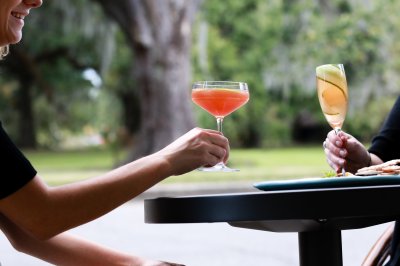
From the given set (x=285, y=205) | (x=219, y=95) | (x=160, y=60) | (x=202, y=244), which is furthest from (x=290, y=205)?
(x=160, y=60)

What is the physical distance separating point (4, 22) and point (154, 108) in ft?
35.8

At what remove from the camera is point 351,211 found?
1288 mm

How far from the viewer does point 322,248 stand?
5.26ft


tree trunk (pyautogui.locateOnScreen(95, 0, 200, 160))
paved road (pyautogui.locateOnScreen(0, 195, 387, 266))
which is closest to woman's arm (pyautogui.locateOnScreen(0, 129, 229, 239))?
paved road (pyautogui.locateOnScreen(0, 195, 387, 266))

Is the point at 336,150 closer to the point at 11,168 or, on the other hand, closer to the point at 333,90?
the point at 333,90

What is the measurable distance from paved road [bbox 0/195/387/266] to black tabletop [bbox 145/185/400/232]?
372 cm

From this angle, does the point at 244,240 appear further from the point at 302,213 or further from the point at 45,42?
the point at 45,42

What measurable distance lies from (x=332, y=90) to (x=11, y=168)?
0.78 metres

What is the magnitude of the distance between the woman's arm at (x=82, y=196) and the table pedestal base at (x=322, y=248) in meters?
0.35

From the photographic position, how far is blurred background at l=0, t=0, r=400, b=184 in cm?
1212

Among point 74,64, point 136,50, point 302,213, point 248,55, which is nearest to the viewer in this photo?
point 302,213

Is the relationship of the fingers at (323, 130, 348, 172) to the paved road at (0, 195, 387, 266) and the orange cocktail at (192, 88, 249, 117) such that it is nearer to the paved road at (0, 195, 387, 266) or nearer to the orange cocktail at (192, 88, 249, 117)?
the orange cocktail at (192, 88, 249, 117)

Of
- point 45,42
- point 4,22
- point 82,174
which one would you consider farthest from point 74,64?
point 4,22

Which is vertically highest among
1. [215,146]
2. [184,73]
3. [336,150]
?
[184,73]
